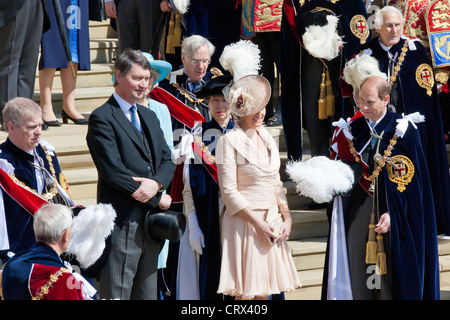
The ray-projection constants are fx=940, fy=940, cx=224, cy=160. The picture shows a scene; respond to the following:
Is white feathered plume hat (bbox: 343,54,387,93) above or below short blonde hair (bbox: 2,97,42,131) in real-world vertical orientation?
above

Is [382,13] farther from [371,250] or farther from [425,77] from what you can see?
[371,250]

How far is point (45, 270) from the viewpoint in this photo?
4344 millimetres

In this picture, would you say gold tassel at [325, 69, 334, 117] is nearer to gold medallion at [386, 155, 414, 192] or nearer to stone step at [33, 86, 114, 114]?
gold medallion at [386, 155, 414, 192]

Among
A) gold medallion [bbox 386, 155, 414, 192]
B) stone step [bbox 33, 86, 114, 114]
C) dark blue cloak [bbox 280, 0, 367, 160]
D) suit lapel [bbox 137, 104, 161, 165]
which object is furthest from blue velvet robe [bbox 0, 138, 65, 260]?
stone step [bbox 33, 86, 114, 114]

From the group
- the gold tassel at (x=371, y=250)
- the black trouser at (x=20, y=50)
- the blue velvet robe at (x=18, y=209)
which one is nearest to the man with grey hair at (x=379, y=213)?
the gold tassel at (x=371, y=250)

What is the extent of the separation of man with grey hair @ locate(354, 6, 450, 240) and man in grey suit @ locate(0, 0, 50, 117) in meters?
2.55

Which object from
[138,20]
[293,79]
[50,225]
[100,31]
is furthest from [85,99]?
[50,225]

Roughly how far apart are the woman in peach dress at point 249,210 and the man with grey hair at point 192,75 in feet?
3.17

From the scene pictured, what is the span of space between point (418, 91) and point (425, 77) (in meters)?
0.12

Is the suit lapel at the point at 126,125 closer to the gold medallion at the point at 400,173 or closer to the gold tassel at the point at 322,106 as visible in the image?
the gold medallion at the point at 400,173

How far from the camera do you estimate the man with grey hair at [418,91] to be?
6949mm

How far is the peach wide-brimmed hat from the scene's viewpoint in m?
5.57
